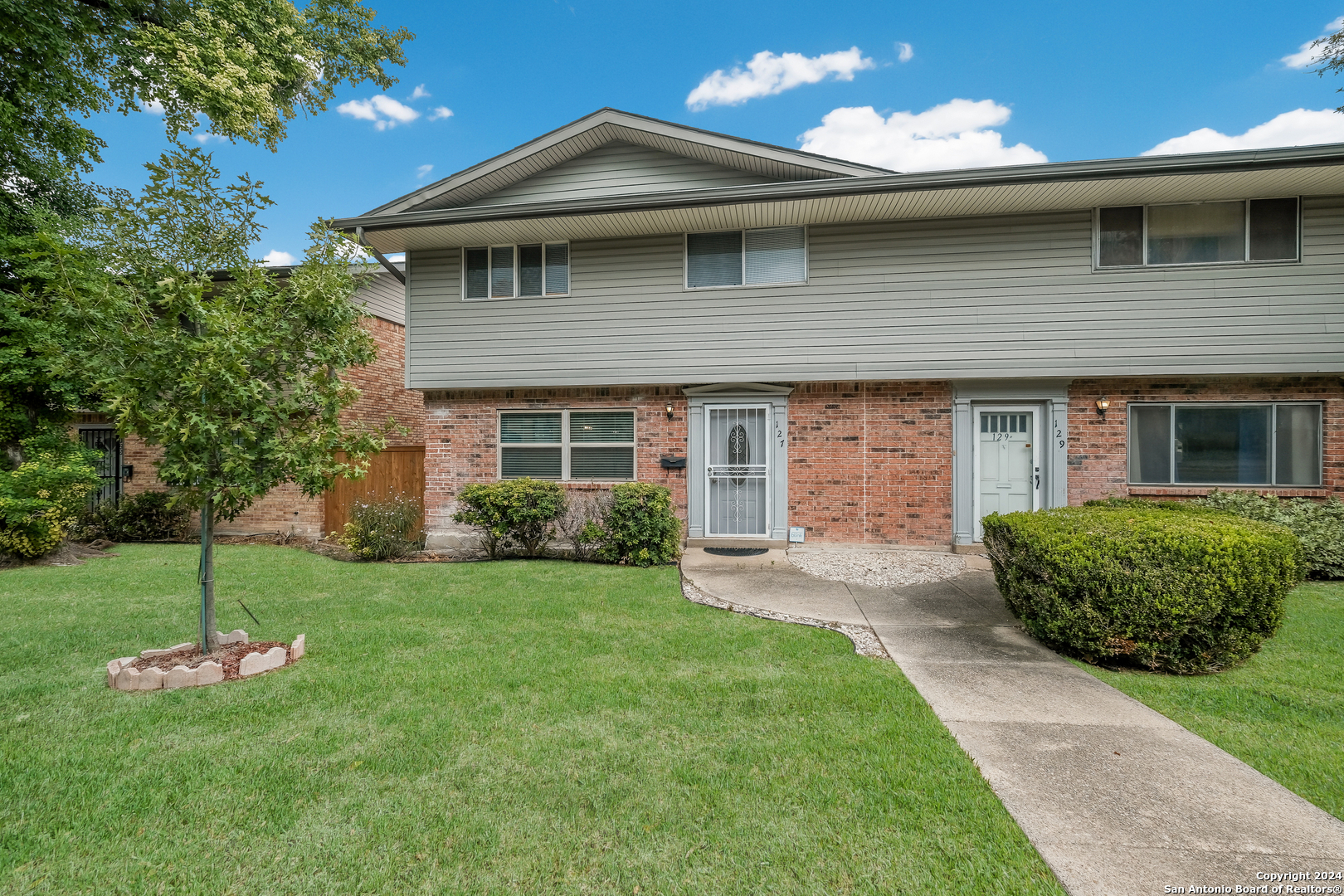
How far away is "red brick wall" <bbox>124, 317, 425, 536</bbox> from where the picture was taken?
10867 millimetres

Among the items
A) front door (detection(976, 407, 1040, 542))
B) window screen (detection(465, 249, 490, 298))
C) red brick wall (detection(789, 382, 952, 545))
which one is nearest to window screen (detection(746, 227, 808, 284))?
red brick wall (detection(789, 382, 952, 545))

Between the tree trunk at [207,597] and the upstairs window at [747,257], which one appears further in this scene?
the upstairs window at [747,257]

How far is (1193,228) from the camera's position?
26.0ft

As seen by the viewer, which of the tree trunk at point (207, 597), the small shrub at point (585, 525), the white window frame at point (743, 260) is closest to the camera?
the tree trunk at point (207, 597)

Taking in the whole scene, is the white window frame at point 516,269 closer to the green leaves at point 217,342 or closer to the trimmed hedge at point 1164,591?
the green leaves at point 217,342

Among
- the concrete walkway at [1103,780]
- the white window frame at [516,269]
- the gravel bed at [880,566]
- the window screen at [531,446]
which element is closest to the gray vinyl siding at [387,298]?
the white window frame at [516,269]

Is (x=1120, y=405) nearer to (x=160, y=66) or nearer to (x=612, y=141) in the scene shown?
(x=612, y=141)

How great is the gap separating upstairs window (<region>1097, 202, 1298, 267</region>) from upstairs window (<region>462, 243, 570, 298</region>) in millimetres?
8116

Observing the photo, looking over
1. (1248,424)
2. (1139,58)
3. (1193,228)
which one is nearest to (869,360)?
(1193,228)

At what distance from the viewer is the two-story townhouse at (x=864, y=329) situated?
772 cm

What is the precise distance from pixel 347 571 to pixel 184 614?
7.13 ft

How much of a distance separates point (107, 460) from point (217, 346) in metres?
11.6

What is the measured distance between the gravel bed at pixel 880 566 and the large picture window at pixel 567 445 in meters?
3.19

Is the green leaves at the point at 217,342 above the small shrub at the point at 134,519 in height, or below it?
above
